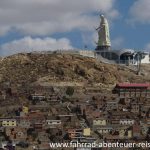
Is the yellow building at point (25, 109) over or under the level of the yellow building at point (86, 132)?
over

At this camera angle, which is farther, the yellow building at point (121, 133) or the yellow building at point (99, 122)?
the yellow building at point (99, 122)

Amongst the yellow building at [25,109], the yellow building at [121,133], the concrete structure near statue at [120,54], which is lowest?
the yellow building at [121,133]

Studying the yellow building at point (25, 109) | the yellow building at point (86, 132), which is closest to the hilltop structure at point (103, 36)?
the yellow building at point (25, 109)

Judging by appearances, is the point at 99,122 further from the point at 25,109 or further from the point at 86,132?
the point at 25,109

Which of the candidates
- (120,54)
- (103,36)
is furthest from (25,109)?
(103,36)

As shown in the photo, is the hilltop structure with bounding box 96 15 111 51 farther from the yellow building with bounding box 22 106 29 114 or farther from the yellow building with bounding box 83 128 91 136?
the yellow building with bounding box 83 128 91 136

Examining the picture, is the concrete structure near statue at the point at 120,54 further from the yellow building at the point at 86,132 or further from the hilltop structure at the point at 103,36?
the yellow building at the point at 86,132

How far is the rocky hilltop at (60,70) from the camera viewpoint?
94806 millimetres

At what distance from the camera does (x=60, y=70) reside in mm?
95750

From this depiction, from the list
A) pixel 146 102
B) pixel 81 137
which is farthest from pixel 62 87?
pixel 81 137

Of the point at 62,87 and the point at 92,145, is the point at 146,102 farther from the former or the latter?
the point at 92,145

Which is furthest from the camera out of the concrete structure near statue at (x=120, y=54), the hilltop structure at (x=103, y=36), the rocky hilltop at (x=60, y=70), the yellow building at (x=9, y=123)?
the hilltop structure at (x=103, y=36)

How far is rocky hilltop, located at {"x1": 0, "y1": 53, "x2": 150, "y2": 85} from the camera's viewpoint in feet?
311

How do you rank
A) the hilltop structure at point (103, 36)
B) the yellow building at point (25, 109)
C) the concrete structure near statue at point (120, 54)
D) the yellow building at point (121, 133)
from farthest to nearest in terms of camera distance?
the hilltop structure at point (103, 36) → the concrete structure near statue at point (120, 54) → the yellow building at point (25, 109) → the yellow building at point (121, 133)
